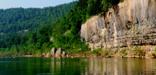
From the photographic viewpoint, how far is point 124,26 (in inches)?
4104

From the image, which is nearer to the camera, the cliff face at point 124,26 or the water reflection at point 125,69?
the water reflection at point 125,69

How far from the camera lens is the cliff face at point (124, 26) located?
91250mm

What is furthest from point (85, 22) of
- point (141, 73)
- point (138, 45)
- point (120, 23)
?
point (141, 73)

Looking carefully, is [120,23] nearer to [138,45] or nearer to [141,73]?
[138,45]

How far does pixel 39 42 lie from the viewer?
18912cm

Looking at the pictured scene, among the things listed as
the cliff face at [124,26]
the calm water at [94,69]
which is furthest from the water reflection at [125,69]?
the cliff face at [124,26]

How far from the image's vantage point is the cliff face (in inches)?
3593

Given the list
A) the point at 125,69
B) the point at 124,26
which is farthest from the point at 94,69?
the point at 124,26

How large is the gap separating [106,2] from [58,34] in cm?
5196

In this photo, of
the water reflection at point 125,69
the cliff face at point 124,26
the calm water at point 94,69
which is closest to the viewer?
the water reflection at point 125,69

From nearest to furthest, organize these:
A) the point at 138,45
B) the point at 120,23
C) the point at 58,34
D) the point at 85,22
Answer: the point at 138,45, the point at 120,23, the point at 85,22, the point at 58,34

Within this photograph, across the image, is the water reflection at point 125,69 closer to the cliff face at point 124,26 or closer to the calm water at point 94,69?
the calm water at point 94,69

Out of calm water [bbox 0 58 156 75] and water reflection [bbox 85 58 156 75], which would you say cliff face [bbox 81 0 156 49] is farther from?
water reflection [bbox 85 58 156 75]

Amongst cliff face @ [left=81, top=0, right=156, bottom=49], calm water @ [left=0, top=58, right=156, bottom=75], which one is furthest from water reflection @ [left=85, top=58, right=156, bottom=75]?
cliff face @ [left=81, top=0, right=156, bottom=49]
